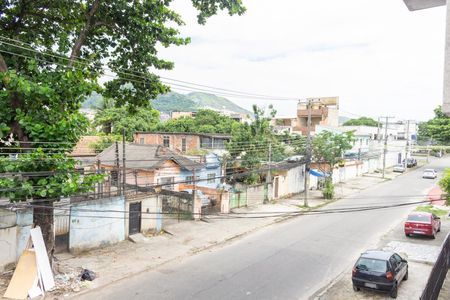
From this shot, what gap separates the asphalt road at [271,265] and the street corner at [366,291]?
0.48 m

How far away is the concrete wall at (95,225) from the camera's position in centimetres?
1670

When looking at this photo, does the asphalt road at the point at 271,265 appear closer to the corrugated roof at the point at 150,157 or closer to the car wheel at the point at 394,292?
the car wheel at the point at 394,292

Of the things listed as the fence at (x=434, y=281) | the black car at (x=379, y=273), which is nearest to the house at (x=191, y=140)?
the black car at (x=379, y=273)

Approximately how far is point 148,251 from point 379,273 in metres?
10.1

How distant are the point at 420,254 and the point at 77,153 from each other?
3099 centimetres

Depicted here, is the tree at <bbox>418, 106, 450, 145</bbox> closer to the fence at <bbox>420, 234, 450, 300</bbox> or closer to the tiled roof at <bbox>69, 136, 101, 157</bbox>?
the tiled roof at <bbox>69, 136, 101, 157</bbox>

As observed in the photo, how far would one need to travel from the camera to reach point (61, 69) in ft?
37.3

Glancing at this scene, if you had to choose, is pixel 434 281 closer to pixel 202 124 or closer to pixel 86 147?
pixel 86 147

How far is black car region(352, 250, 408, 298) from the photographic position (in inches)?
498

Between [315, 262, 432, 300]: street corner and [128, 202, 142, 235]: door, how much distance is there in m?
10.3

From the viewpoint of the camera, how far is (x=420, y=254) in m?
18.0

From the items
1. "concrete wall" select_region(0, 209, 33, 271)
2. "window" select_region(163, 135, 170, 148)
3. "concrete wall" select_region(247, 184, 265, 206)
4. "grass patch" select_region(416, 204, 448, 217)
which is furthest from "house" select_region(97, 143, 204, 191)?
"grass patch" select_region(416, 204, 448, 217)

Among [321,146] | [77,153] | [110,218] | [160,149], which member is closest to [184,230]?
[110,218]

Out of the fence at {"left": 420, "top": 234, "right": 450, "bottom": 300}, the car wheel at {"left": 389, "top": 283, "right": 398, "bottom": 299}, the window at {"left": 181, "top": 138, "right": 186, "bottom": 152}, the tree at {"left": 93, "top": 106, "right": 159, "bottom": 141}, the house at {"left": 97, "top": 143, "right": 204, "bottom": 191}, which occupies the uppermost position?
the tree at {"left": 93, "top": 106, "right": 159, "bottom": 141}
